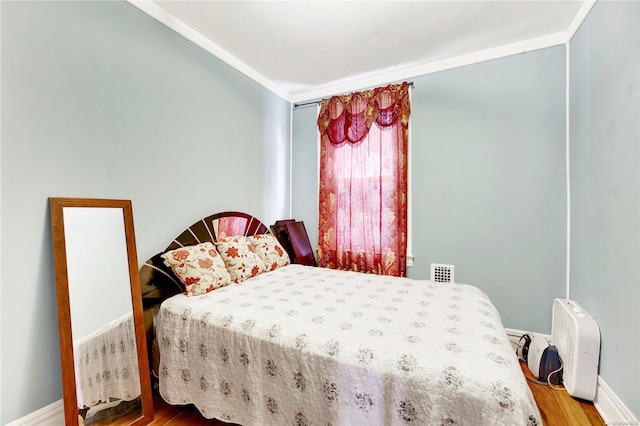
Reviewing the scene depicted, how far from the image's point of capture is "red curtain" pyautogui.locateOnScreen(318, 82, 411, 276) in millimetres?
2924

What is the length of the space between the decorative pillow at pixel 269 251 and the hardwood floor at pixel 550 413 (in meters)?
1.17

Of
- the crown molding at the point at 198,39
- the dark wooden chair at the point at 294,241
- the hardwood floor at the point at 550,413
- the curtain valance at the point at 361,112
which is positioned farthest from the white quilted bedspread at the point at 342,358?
the crown molding at the point at 198,39

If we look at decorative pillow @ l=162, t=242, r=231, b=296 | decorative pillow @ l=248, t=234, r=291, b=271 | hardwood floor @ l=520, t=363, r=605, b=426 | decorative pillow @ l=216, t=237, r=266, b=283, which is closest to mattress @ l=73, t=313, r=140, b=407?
decorative pillow @ l=162, t=242, r=231, b=296

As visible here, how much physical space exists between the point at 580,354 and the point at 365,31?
2.78 metres

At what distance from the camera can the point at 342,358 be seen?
3.93 ft

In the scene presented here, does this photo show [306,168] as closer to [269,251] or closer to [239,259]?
[269,251]

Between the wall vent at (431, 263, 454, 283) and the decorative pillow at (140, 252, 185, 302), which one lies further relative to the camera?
the wall vent at (431, 263, 454, 283)

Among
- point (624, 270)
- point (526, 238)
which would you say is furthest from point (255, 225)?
point (624, 270)

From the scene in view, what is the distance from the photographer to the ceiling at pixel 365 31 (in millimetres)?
2021

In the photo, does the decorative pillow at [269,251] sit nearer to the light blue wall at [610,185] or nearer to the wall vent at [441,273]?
the wall vent at [441,273]

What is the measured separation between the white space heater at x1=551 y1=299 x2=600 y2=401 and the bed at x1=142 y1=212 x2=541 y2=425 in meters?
0.62

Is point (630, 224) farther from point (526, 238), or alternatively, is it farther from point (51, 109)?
point (51, 109)

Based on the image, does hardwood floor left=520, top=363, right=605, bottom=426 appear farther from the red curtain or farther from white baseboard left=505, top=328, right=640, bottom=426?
the red curtain

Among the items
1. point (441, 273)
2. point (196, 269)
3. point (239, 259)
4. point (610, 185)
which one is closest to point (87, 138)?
point (196, 269)
